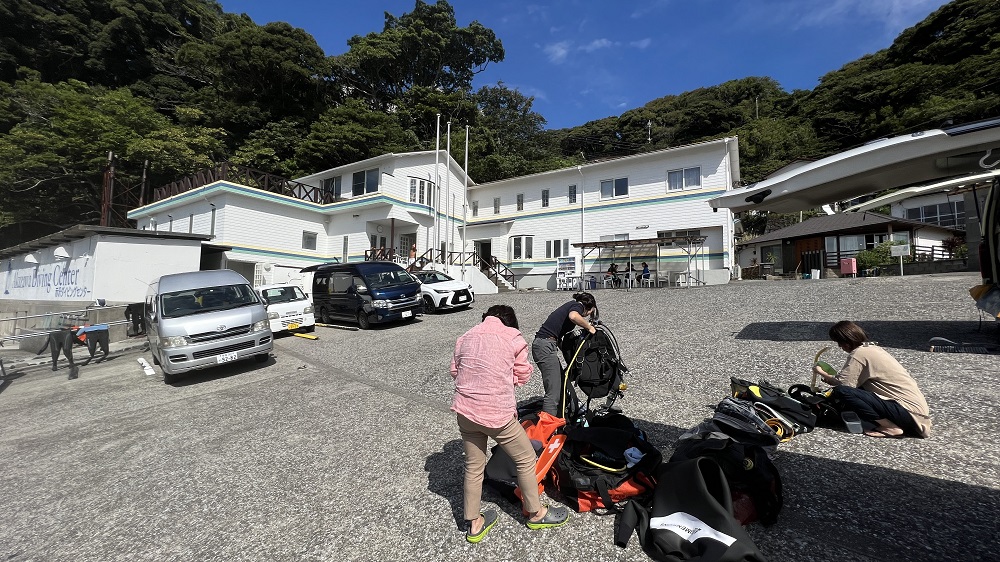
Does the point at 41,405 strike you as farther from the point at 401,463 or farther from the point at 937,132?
the point at 937,132

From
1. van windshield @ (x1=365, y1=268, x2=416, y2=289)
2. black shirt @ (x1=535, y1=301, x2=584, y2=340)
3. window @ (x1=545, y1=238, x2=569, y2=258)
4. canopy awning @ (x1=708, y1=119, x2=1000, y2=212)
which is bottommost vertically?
black shirt @ (x1=535, y1=301, x2=584, y2=340)

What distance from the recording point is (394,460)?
3.81 metres

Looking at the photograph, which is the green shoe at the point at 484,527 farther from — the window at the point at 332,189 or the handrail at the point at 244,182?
the window at the point at 332,189

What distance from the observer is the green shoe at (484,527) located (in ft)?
8.36

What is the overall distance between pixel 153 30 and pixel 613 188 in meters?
50.2

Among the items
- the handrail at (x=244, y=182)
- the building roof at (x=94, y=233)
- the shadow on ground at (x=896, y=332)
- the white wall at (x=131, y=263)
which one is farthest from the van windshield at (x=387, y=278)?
the handrail at (x=244, y=182)

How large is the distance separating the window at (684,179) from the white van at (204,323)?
20143mm

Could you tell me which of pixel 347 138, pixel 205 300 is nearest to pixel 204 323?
pixel 205 300

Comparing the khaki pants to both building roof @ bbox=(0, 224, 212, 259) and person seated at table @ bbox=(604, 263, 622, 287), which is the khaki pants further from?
person seated at table @ bbox=(604, 263, 622, 287)

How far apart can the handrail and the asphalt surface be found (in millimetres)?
16520

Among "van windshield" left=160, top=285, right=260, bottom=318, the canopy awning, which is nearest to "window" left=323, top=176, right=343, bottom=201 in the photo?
"van windshield" left=160, top=285, right=260, bottom=318

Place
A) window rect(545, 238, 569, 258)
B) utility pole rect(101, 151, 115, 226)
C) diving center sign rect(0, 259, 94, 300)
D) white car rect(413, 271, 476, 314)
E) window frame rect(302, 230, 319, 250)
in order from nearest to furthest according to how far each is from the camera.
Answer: white car rect(413, 271, 476, 314), diving center sign rect(0, 259, 94, 300), utility pole rect(101, 151, 115, 226), window frame rect(302, 230, 319, 250), window rect(545, 238, 569, 258)

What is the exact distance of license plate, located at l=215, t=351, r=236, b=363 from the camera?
298 inches

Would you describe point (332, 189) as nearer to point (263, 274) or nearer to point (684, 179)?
point (263, 274)
